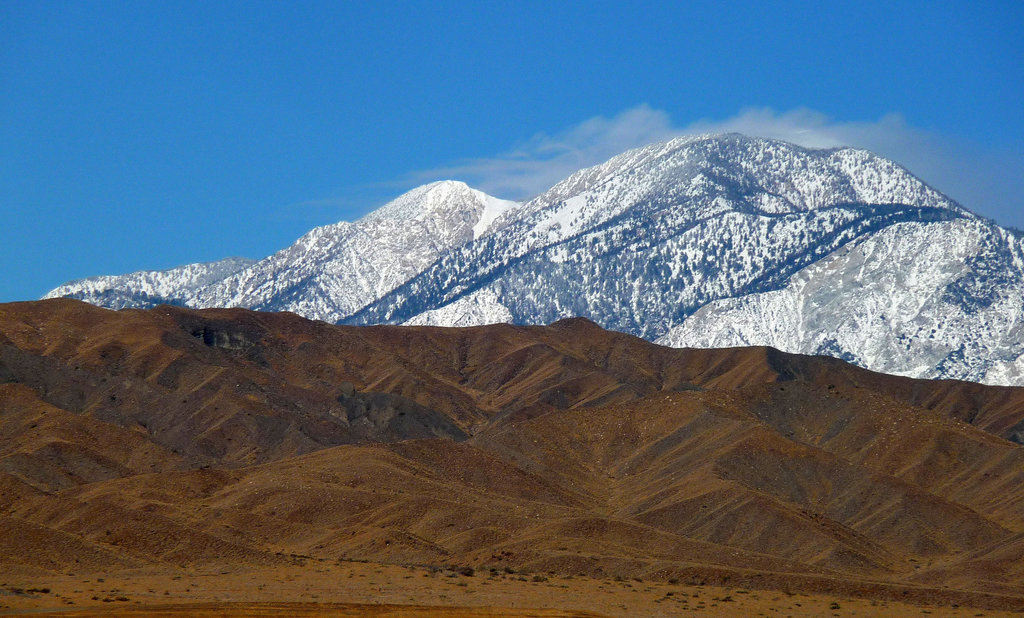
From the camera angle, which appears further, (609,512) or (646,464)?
(646,464)

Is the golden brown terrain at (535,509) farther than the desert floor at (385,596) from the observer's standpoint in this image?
Yes

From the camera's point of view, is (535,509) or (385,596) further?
(535,509)

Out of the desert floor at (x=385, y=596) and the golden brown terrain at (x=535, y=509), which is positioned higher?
the golden brown terrain at (x=535, y=509)

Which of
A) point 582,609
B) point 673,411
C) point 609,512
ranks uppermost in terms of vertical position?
point 673,411

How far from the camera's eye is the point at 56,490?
15012 cm

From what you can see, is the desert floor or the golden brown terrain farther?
the golden brown terrain

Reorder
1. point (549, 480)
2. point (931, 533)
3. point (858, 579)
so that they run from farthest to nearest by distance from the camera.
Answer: point (549, 480)
point (931, 533)
point (858, 579)

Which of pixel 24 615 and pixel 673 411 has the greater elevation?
pixel 673 411

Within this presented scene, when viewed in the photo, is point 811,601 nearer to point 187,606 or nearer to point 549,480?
point 187,606

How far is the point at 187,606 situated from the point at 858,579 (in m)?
54.0

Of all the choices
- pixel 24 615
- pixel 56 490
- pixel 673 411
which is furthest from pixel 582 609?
pixel 673 411

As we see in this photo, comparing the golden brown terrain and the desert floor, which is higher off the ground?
the golden brown terrain

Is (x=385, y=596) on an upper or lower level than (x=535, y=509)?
lower

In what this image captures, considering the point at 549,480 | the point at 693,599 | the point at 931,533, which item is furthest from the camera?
the point at 549,480
